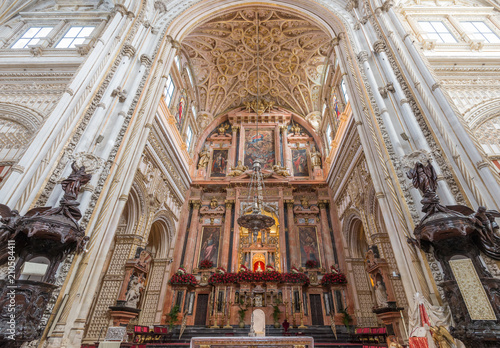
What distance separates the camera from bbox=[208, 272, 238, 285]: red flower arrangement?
1289 centimetres

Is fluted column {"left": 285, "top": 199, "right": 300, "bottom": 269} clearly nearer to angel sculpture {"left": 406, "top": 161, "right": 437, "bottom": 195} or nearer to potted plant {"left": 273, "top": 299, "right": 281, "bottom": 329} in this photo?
potted plant {"left": 273, "top": 299, "right": 281, "bottom": 329}

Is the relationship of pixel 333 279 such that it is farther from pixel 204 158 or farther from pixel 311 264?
pixel 204 158

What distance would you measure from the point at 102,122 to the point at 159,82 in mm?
3302

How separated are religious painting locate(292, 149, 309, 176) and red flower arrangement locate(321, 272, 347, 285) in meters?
7.12

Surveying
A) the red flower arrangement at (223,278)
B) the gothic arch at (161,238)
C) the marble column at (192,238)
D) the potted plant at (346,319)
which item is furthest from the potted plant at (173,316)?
the potted plant at (346,319)

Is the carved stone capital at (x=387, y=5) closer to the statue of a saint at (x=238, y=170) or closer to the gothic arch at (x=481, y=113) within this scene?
the gothic arch at (x=481, y=113)

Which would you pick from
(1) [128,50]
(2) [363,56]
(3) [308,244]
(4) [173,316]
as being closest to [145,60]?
→ (1) [128,50]

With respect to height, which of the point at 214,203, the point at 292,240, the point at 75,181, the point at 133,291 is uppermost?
the point at 214,203

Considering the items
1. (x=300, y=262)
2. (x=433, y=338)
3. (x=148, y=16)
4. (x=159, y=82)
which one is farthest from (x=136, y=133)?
(x=300, y=262)

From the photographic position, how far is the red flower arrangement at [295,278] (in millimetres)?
12820

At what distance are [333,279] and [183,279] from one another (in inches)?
292

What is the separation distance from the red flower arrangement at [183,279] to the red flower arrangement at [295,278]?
14.7 feet

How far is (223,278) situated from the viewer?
1295 cm

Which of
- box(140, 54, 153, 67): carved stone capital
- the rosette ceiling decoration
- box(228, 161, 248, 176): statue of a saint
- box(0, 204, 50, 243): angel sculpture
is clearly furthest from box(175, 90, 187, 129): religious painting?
box(0, 204, 50, 243): angel sculpture
